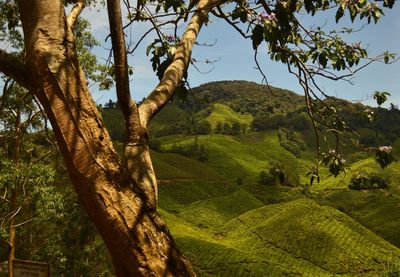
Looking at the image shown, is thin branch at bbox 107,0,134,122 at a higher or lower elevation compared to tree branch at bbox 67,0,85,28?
lower

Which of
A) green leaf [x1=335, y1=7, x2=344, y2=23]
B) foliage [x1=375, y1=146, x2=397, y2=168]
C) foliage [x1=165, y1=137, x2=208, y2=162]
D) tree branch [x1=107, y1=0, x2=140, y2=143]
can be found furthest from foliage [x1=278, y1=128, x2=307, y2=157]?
tree branch [x1=107, y1=0, x2=140, y2=143]

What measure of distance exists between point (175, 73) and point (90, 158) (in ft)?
4.21

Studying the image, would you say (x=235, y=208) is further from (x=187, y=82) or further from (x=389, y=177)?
(x=187, y=82)

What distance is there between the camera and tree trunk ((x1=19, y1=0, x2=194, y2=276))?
7.87ft

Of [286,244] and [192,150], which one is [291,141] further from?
[286,244]

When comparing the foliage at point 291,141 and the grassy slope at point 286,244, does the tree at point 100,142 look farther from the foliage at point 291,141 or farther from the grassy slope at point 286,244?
the foliage at point 291,141

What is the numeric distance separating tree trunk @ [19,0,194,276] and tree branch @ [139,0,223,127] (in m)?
0.58

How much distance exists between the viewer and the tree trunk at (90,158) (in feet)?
7.87

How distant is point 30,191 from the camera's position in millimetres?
Answer: 20391

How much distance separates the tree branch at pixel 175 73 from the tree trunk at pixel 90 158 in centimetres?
58

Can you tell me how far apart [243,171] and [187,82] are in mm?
130519

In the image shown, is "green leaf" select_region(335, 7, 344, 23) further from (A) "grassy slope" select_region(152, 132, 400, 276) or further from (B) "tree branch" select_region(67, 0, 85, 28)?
(A) "grassy slope" select_region(152, 132, 400, 276)

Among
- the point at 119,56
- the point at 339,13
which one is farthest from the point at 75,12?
the point at 339,13

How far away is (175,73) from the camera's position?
11.4ft
